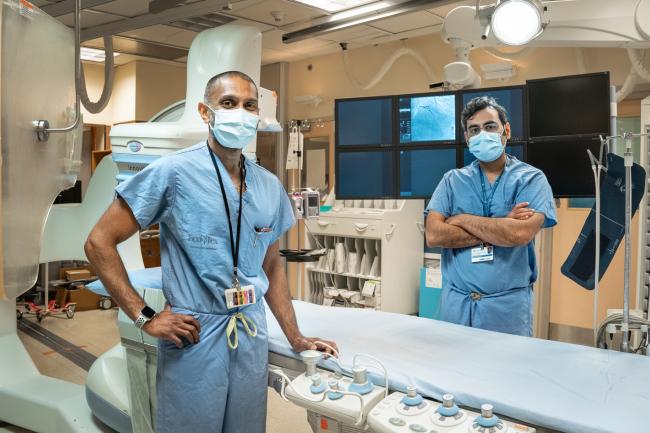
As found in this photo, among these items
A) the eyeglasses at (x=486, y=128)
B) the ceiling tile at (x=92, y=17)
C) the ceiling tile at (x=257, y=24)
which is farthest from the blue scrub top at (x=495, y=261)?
the ceiling tile at (x=92, y=17)

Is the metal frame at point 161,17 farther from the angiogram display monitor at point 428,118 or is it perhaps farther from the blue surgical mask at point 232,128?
the blue surgical mask at point 232,128

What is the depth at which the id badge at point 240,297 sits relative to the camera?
→ 1651mm

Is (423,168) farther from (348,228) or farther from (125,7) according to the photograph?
(125,7)

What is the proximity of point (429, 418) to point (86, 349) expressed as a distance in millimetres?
4089

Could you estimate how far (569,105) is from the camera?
2.50m

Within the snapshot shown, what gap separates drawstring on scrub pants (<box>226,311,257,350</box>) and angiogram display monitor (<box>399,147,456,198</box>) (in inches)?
55.4

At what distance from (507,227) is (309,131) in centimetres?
476

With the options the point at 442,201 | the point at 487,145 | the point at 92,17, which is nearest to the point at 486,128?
the point at 487,145

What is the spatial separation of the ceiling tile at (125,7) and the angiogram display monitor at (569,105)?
3577mm

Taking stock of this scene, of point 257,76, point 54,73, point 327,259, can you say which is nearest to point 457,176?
point 257,76

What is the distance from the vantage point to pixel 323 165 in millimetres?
6594

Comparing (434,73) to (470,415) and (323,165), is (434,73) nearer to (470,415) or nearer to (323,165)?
(323,165)

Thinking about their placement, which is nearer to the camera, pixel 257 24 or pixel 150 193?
pixel 150 193

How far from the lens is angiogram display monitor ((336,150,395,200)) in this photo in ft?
9.56
